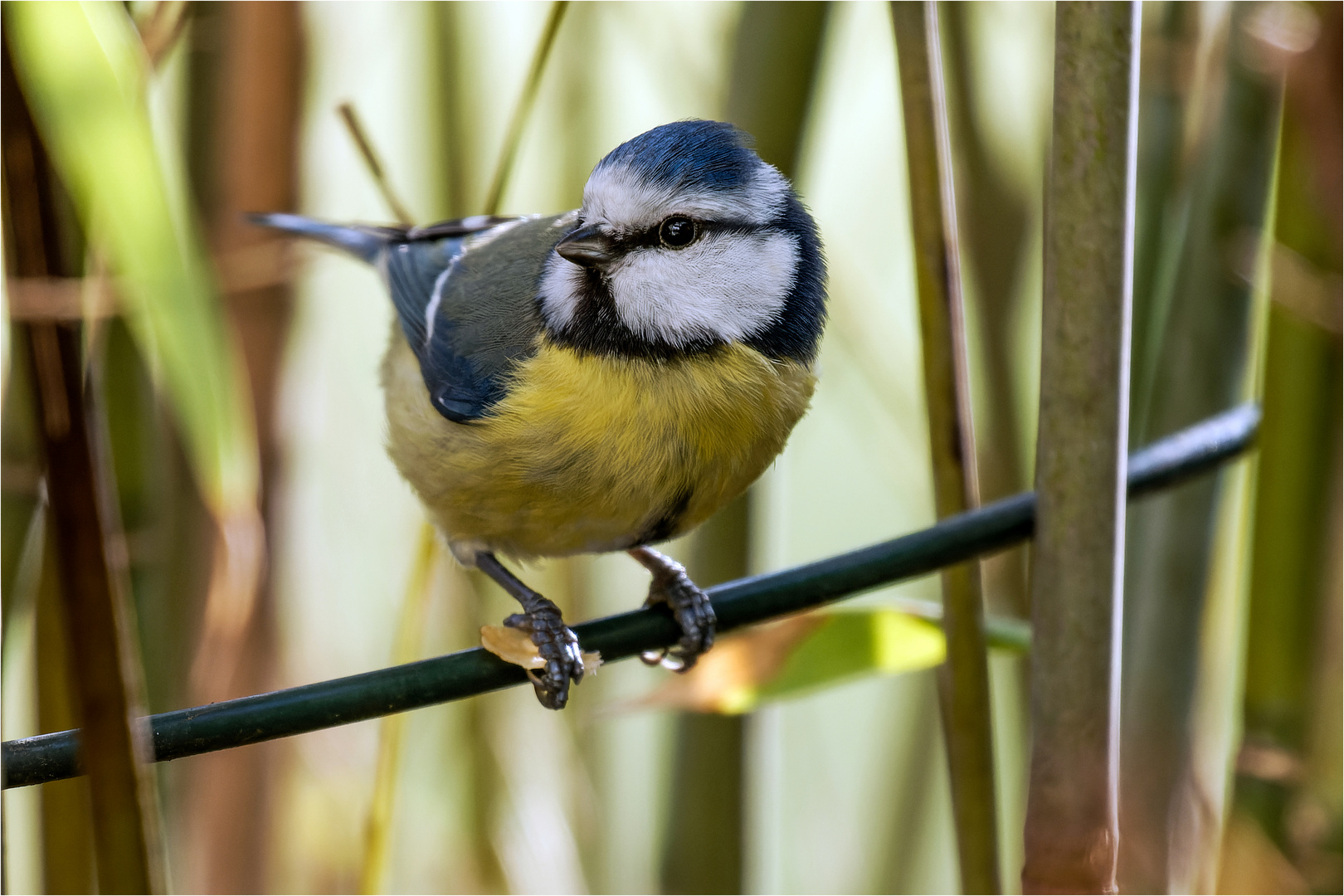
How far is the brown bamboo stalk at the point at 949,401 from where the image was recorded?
0.57 metres

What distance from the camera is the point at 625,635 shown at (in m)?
0.63

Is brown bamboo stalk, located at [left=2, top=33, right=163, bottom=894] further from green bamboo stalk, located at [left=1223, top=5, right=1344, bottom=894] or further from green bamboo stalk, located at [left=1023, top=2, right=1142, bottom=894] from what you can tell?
green bamboo stalk, located at [left=1223, top=5, right=1344, bottom=894]

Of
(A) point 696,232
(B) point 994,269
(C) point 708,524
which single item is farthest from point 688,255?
(B) point 994,269

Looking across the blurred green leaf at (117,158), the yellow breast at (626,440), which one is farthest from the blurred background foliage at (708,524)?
the yellow breast at (626,440)

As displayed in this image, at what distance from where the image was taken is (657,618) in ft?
2.17

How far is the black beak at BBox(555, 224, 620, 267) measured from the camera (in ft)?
2.48

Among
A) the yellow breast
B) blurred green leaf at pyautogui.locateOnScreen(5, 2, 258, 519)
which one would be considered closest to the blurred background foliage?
blurred green leaf at pyautogui.locateOnScreen(5, 2, 258, 519)

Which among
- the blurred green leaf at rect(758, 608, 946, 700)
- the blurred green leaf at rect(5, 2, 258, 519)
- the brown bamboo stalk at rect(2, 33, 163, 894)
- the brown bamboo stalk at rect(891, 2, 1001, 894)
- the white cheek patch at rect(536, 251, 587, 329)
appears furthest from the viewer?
the white cheek patch at rect(536, 251, 587, 329)

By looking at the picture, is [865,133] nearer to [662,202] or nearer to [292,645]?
[662,202]

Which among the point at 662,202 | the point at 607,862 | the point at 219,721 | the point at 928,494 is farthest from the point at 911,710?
the point at 219,721

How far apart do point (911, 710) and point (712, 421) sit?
0.53 meters

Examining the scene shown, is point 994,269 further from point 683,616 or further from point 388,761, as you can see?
point 388,761

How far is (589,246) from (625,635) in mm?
269

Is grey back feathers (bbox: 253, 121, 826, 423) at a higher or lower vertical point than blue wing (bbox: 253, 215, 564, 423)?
lower
